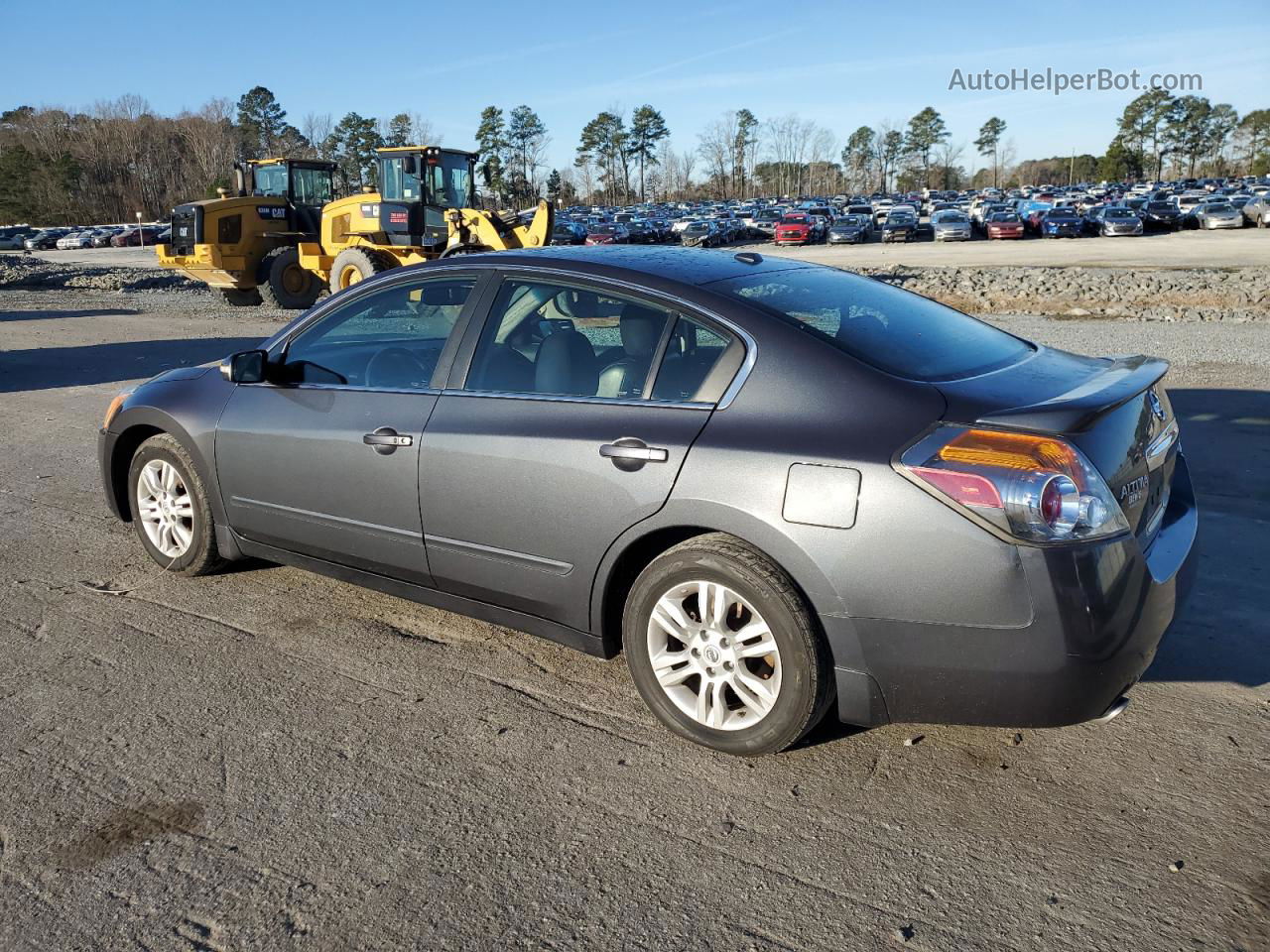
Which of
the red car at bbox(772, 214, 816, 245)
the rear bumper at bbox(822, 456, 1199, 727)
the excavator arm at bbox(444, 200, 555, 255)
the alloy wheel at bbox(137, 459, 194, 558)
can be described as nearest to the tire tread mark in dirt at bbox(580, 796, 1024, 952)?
the rear bumper at bbox(822, 456, 1199, 727)

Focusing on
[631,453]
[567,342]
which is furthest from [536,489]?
[567,342]

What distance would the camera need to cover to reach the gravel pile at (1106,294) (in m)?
16.6

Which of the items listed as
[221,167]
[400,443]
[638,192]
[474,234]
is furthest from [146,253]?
[638,192]

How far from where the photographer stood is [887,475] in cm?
292

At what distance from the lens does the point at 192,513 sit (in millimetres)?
4844

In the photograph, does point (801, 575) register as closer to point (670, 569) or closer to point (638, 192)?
point (670, 569)

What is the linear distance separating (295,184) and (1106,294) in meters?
17.2

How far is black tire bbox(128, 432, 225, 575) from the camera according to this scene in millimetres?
4789

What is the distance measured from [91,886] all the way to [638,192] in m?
136

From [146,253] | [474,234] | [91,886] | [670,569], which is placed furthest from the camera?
[146,253]

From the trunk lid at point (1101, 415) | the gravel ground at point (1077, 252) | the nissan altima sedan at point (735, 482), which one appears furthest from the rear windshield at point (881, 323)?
the gravel ground at point (1077, 252)

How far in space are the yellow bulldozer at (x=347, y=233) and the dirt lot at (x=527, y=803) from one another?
1494cm

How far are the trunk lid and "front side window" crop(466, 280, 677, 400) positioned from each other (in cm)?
104

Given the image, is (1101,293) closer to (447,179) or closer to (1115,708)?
(447,179)
